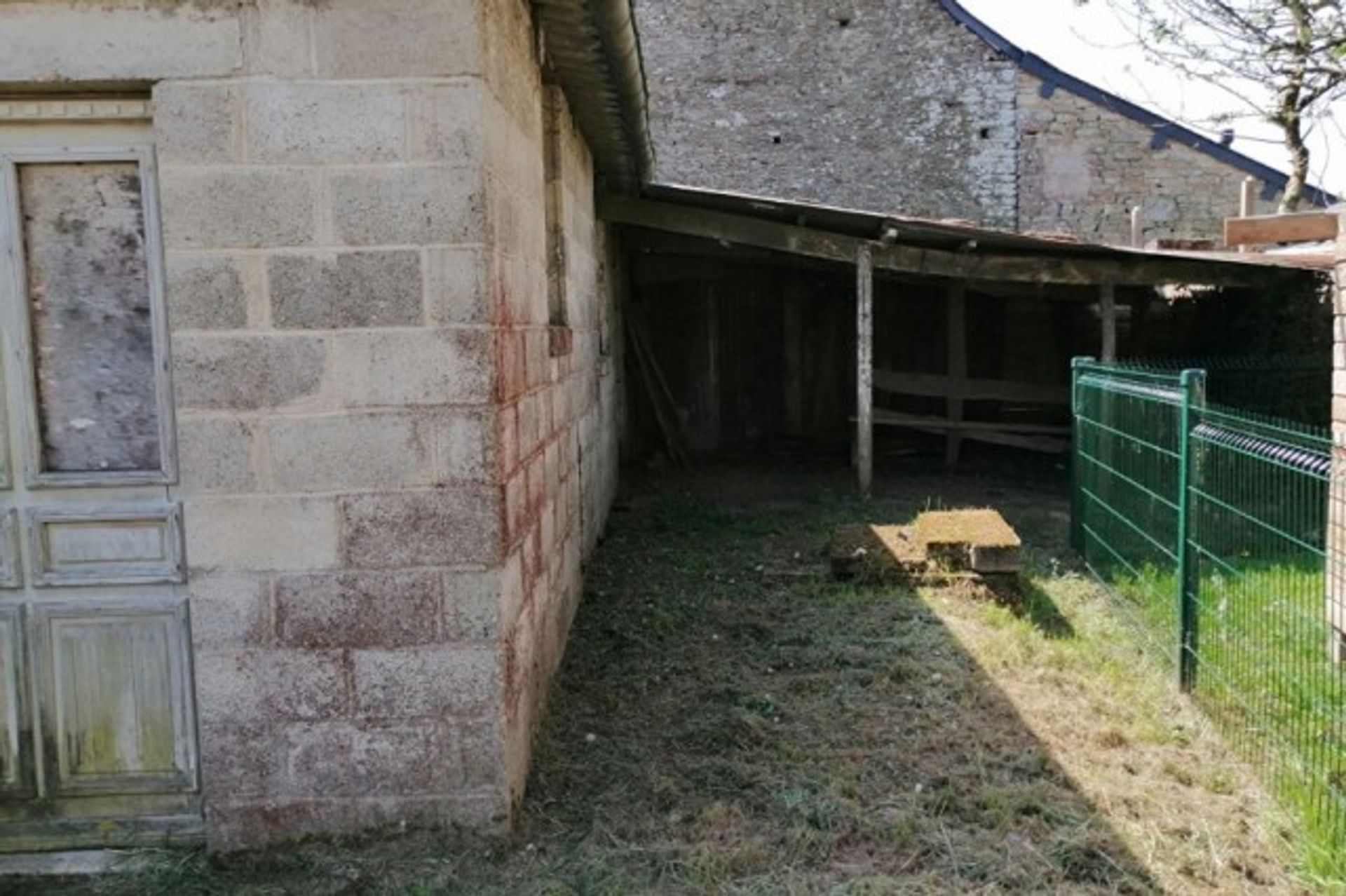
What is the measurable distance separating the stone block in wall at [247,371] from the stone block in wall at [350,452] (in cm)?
10

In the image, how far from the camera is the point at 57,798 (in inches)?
141

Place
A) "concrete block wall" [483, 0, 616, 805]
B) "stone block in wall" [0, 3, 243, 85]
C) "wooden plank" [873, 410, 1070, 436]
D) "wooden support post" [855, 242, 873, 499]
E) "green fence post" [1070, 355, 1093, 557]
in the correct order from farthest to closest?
"wooden plank" [873, 410, 1070, 436], "wooden support post" [855, 242, 873, 499], "green fence post" [1070, 355, 1093, 557], "concrete block wall" [483, 0, 616, 805], "stone block in wall" [0, 3, 243, 85]

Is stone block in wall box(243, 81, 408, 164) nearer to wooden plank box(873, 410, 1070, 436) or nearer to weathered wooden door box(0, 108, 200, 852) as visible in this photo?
weathered wooden door box(0, 108, 200, 852)

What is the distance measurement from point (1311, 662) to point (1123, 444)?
1.94m

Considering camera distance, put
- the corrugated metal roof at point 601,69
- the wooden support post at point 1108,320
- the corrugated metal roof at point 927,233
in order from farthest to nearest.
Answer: the wooden support post at point 1108,320 < the corrugated metal roof at point 927,233 < the corrugated metal roof at point 601,69

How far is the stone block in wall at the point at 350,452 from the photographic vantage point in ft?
11.2

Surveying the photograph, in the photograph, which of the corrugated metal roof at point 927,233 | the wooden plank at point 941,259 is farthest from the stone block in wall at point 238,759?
the wooden plank at point 941,259

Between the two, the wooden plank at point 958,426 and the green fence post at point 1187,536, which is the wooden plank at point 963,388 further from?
the green fence post at point 1187,536

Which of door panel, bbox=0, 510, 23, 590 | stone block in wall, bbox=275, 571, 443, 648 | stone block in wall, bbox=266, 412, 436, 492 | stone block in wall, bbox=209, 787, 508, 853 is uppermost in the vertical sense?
stone block in wall, bbox=266, 412, 436, 492

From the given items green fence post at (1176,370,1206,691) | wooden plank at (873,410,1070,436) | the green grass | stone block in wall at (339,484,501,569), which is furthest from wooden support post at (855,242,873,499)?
stone block in wall at (339,484,501,569)

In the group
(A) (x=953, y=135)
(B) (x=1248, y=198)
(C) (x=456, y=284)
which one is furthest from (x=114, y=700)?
(B) (x=1248, y=198)

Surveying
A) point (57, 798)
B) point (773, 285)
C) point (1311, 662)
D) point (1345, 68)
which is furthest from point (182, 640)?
point (1345, 68)

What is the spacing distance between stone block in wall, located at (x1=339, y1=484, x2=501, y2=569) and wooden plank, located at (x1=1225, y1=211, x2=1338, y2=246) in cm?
402

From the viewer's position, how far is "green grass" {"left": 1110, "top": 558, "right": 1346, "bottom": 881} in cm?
357
